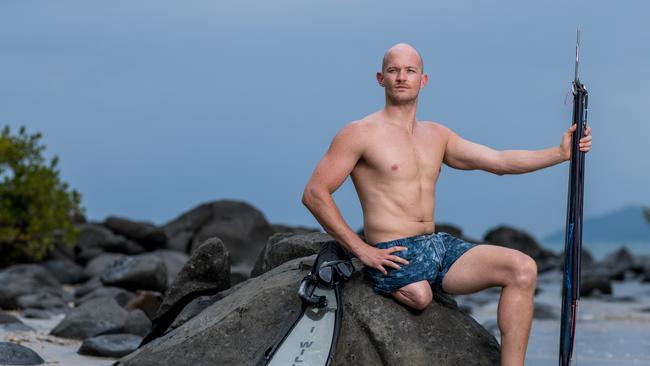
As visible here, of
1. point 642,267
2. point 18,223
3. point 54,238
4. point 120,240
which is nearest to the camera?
point 18,223

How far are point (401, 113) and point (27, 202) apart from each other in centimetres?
1480

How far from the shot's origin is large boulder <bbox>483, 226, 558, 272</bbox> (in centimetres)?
3597

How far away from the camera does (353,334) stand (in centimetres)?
651

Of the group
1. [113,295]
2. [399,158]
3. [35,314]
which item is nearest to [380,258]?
[399,158]

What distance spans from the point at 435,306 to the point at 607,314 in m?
11.5

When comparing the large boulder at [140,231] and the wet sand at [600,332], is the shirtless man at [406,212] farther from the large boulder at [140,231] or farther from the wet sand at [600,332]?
the large boulder at [140,231]

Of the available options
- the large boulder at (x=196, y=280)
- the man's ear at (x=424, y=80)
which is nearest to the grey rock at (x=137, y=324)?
the large boulder at (x=196, y=280)

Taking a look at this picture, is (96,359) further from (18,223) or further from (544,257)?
(544,257)

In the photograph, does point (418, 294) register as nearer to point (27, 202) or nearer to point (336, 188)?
point (336, 188)

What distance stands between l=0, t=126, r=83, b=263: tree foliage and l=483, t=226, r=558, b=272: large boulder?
19158mm

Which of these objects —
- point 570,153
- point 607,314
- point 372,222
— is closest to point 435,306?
point 372,222

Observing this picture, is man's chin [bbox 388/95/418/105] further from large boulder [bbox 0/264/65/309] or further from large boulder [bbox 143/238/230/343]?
large boulder [bbox 0/264/65/309]

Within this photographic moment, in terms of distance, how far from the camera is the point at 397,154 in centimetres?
661

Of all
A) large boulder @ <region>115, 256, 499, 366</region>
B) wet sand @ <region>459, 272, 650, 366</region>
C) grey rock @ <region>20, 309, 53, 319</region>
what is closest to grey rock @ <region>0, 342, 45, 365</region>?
large boulder @ <region>115, 256, 499, 366</region>
